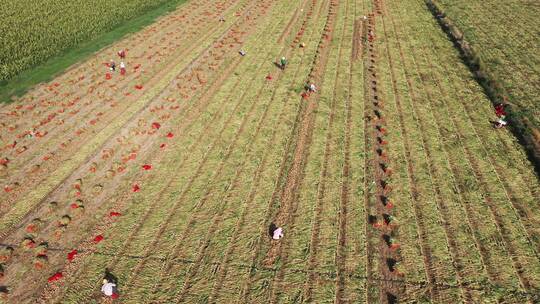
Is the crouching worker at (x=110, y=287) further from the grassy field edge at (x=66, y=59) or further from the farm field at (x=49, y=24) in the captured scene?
the farm field at (x=49, y=24)

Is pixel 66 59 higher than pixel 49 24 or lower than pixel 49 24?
lower

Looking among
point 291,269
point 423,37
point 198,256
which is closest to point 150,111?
point 198,256

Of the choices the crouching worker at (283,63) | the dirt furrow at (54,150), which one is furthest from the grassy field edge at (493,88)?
the dirt furrow at (54,150)

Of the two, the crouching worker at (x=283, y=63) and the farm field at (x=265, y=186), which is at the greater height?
the crouching worker at (x=283, y=63)

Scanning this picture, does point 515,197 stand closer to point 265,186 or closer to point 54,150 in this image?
point 265,186

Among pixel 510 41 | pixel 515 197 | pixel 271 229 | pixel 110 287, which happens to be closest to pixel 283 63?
pixel 271 229

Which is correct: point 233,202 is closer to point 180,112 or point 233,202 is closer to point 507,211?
point 180,112
